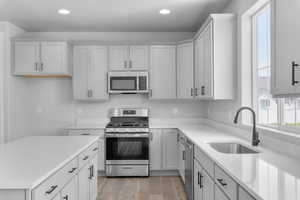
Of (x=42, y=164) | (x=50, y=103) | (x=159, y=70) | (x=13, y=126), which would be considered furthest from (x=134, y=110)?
(x=42, y=164)

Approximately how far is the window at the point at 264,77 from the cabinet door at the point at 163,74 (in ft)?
5.98

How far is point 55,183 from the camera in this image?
1.73m

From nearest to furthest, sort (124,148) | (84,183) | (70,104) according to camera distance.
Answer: (84,183)
(124,148)
(70,104)

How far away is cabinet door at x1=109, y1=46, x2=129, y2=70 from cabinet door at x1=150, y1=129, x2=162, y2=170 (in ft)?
4.25

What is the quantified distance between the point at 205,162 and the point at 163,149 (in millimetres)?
2202

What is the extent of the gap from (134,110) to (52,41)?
190 cm

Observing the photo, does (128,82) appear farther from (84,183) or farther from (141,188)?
(84,183)

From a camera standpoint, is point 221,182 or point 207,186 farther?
point 207,186

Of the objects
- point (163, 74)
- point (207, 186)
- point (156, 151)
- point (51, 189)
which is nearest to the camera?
point (51, 189)

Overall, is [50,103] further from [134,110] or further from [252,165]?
[252,165]

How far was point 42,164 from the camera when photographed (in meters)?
1.75

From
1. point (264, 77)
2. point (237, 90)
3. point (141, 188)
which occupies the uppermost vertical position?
point (264, 77)

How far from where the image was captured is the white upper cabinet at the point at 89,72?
4.62 m

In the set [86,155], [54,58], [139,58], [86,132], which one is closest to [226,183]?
[86,155]
